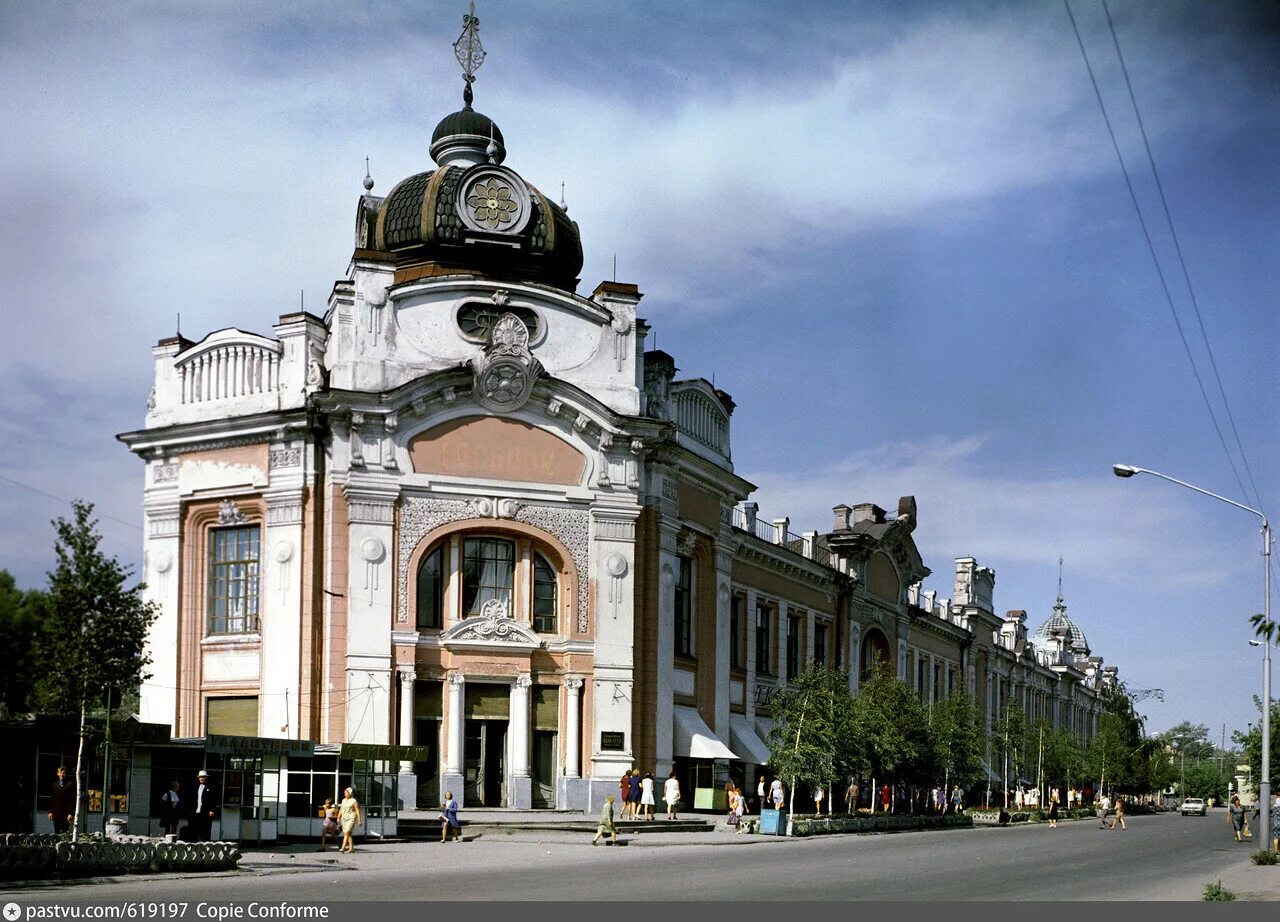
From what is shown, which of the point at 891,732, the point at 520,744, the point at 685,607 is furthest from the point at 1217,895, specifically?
the point at 891,732

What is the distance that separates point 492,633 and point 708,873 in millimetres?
19986

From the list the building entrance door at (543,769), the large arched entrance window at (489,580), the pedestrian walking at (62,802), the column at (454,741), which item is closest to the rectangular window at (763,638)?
the large arched entrance window at (489,580)

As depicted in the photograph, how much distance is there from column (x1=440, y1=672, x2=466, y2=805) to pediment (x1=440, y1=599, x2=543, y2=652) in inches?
37.0

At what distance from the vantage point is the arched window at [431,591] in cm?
4662

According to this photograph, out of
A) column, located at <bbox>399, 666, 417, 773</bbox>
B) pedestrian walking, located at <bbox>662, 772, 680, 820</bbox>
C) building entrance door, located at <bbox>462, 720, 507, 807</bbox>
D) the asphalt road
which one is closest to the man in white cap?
the asphalt road

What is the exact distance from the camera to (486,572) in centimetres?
4753

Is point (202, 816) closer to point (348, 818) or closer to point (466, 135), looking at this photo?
point (348, 818)

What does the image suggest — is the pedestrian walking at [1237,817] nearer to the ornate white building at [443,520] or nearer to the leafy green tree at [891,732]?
the leafy green tree at [891,732]

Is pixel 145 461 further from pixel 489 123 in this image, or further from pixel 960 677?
pixel 960 677

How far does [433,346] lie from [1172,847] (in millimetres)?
23243

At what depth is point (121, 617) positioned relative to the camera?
2827 centimetres

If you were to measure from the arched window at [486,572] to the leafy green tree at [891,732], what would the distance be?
1157 centimetres

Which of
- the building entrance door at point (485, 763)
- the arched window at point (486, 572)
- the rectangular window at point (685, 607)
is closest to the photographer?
the building entrance door at point (485, 763)

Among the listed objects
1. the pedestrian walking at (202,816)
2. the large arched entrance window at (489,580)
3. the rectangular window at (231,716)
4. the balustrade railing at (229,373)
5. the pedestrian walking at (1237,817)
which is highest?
the balustrade railing at (229,373)
